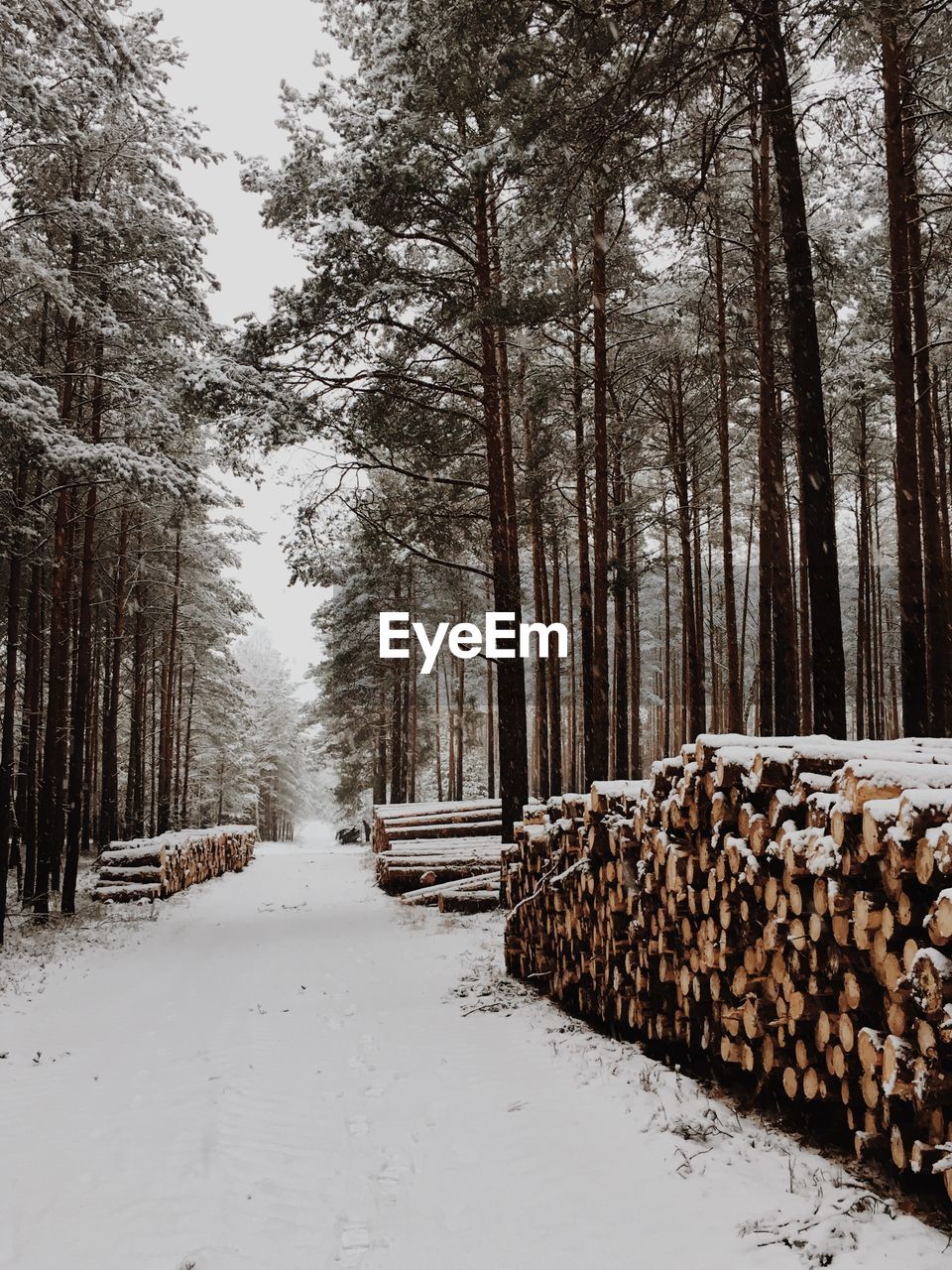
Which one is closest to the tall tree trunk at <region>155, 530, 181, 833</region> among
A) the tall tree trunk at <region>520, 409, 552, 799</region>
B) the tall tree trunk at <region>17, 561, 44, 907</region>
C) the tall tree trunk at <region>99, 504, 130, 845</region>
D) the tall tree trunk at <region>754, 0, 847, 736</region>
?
the tall tree trunk at <region>99, 504, 130, 845</region>

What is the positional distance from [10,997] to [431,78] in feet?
35.0

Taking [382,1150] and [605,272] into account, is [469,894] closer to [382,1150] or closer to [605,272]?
[382,1150]

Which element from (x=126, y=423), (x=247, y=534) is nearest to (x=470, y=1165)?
(x=126, y=423)

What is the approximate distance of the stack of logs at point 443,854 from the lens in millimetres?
12844

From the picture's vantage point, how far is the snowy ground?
3086 mm

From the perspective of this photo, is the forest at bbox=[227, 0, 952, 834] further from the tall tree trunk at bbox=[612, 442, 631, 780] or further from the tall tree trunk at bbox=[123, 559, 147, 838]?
the tall tree trunk at bbox=[123, 559, 147, 838]

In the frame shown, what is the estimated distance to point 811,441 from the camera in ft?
26.7

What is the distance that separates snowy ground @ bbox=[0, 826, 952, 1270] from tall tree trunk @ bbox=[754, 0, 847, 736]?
4189 millimetres

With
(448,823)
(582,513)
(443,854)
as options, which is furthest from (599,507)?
(448,823)

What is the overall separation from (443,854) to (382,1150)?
10341mm

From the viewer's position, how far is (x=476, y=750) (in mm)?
55688

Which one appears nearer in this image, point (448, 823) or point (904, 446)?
point (904, 446)

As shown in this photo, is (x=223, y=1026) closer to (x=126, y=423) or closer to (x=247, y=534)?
(x=126, y=423)

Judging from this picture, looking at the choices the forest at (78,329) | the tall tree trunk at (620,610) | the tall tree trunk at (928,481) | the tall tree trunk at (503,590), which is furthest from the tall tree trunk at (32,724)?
the tall tree trunk at (928,481)
